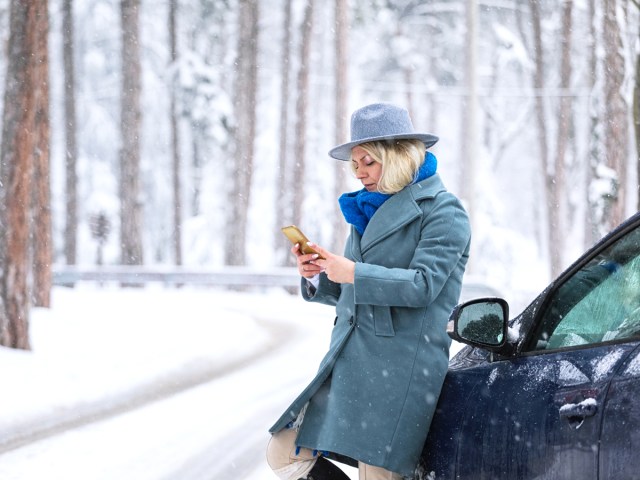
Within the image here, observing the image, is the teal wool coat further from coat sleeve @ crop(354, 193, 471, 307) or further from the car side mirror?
the car side mirror

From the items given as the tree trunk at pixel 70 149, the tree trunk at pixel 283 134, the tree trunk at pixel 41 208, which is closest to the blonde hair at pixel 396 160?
the tree trunk at pixel 41 208

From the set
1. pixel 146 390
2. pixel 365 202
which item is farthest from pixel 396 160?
pixel 146 390

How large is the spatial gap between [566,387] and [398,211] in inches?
35.9

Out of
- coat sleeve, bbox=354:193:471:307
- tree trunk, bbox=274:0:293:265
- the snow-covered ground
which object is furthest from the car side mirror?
tree trunk, bbox=274:0:293:265

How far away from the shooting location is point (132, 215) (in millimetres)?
27172

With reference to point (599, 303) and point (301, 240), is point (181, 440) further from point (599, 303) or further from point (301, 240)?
point (599, 303)

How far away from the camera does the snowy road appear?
6.50m

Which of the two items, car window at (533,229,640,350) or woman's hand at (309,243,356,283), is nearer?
car window at (533,229,640,350)

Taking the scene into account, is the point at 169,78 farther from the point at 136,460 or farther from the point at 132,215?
the point at 136,460

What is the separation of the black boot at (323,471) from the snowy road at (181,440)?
9.48 ft

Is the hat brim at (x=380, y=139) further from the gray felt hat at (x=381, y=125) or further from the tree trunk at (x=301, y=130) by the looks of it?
the tree trunk at (x=301, y=130)

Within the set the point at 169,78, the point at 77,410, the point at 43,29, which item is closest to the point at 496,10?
the point at 169,78

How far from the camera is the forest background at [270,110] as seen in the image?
30500mm

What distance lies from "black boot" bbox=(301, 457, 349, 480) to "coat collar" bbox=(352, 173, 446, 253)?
81 centimetres
